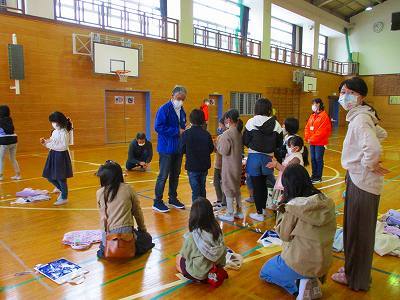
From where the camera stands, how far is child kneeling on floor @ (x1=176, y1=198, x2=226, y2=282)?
8.79 feet

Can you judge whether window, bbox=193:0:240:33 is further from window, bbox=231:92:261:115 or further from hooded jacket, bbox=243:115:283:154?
hooded jacket, bbox=243:115:283:154

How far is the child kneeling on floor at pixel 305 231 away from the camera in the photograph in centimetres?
238

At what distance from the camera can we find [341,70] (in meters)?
24.3

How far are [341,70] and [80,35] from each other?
63.4 feet

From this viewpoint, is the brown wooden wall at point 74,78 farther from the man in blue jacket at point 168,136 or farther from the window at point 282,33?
the man in blue jacket at point 168,136

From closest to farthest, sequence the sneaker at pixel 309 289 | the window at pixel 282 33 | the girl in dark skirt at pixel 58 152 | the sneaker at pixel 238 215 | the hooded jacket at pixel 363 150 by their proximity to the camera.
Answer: the hooded jacket at pixel 363 150 → the sneaker at pixel 309 289 → the sneaker at pixel 238 215 → the girl in dark skirt at pixel 58 152 → the window at pixel 282 33

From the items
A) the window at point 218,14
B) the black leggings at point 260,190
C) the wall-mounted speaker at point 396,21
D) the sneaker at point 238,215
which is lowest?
the sneaker at point 238,215

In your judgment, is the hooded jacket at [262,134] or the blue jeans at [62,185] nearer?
the hooded jacket at [262,134]

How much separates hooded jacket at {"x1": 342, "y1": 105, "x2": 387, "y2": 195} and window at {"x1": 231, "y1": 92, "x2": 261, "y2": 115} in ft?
45.4

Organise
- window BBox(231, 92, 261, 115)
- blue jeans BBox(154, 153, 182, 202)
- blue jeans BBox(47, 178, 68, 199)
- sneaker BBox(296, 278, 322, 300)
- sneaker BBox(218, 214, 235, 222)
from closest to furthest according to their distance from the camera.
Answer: sneaker BBox(296, 278, 322, 300) → sneaker BBox(218, 214, 235, 222) → blue jeans BBox(154, 153, 182, 202) → blue jeans BBox(47, 178, 68, 199) → window BBox(231, 92, 261, 115)

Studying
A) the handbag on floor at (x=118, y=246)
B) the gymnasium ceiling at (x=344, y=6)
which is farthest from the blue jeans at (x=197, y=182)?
the gymnasium ceiling at (x=344, y=6)

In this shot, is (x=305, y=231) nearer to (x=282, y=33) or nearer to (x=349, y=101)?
(x=349, y=101)

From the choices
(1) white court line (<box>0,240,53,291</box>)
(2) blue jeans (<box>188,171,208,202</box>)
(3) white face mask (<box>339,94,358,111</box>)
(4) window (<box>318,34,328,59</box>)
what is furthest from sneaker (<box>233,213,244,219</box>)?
(4) window (<box>318,34,328,59</box>)

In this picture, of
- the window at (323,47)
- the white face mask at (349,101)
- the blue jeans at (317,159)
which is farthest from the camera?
the window at (323,47)
